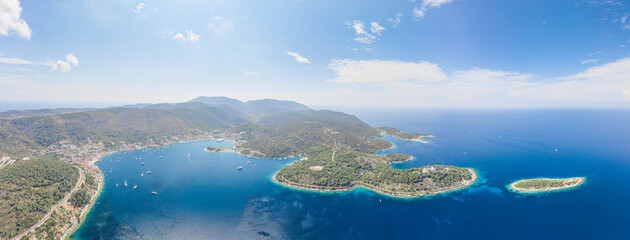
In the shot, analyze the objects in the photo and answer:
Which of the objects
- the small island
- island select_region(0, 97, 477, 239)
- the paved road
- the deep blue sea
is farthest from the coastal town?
the small island

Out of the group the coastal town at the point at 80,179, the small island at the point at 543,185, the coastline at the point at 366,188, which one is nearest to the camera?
the coastal town at the point at 80,179

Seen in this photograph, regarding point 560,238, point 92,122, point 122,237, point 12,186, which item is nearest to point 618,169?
point 560,238

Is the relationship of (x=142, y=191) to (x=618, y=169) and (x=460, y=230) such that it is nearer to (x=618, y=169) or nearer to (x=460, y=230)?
(x=460, y=230)

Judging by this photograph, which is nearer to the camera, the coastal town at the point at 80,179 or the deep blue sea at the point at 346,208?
the coastal town at the point at 80,179

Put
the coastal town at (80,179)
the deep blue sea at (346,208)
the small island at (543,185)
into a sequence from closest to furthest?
the coastal town at (80,179) → the deep blue sea at (346,208) → the small island at (543,185)

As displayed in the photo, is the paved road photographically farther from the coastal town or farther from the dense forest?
the dense forest

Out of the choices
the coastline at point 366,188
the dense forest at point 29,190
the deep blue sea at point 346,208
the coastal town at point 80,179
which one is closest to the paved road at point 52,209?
the coastal town at point 80,179

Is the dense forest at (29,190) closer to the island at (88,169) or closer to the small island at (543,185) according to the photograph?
the island at (88,169)
